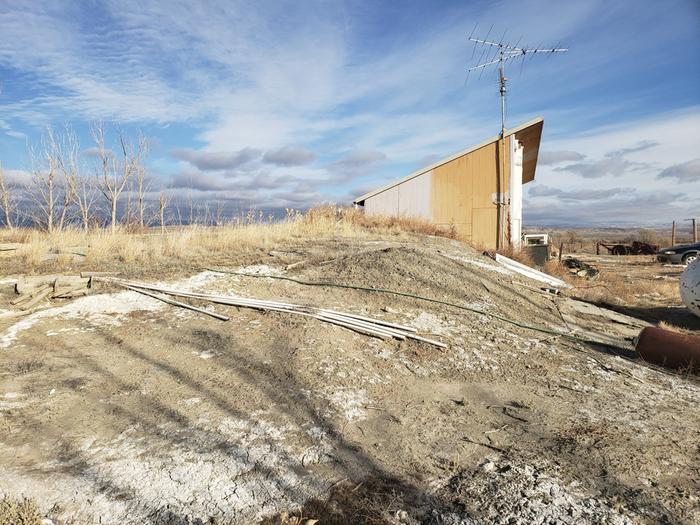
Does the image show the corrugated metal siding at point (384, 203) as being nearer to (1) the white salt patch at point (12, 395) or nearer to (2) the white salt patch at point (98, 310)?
Answer: (2) the white salt patch at point (98, 310)

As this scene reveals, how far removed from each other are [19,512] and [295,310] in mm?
3888

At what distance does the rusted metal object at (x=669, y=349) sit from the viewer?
18.2 ft

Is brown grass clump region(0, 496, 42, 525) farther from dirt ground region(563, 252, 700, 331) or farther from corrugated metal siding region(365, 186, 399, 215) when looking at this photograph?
corrugated metal siding region(365, 186, 399, 215)

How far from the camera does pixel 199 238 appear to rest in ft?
37.6

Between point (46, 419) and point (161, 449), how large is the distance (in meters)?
1.26

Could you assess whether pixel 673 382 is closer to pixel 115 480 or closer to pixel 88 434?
pixel 115 480

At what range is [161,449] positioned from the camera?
330 cm

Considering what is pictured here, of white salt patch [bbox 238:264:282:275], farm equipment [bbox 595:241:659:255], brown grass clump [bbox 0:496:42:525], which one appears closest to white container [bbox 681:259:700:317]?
white salt patch [bbox 238:264:282:275]

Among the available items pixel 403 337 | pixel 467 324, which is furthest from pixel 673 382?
pixel 403 337

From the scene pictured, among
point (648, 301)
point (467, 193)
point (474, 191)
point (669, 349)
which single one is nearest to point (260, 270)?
point (669, 349)

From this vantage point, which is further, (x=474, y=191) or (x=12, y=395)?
(x=474, y=191)

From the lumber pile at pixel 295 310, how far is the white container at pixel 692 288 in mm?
6981

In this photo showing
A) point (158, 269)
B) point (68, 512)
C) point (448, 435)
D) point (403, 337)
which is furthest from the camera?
point (158, 269)

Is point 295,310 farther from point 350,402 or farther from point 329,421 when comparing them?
point 329,421
